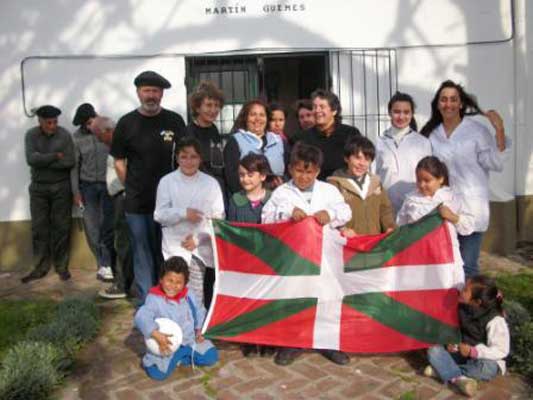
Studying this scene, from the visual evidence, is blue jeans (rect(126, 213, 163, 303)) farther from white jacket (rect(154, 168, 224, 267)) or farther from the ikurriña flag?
the ikurriña flag

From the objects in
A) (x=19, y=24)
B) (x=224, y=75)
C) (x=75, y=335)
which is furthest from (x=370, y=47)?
(x=75, y=335)

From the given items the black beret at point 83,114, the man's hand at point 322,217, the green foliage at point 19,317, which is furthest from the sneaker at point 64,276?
the man's hand at point 322,217

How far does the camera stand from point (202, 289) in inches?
174

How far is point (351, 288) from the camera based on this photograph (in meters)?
4.00

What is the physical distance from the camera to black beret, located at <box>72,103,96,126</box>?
6504 mm

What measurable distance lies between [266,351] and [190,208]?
1.20m

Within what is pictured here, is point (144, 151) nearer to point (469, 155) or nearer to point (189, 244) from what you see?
point (189, 244)

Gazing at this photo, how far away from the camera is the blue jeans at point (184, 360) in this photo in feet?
12.8

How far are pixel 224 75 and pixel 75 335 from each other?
12.5 ft

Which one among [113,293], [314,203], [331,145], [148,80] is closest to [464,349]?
[314,203]

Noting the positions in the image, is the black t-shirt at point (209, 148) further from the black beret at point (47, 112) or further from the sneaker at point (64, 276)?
the sneaker at point (64, 276)

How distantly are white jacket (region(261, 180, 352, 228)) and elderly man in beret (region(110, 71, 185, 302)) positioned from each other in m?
1.19

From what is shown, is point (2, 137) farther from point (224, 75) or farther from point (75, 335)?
point (75, 335)

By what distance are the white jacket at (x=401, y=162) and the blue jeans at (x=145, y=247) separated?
1.95 meters
